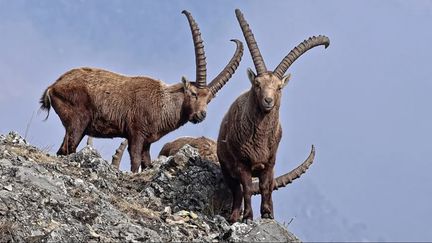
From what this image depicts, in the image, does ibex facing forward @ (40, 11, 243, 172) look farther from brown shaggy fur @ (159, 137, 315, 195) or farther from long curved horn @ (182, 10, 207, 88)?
brown shaggy fur @ (159, 137, 315, 195)

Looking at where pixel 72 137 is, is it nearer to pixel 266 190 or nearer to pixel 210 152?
pixel 210 152

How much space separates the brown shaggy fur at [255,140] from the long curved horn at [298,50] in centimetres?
10

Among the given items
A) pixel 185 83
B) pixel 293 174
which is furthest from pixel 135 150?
pixel 293 174

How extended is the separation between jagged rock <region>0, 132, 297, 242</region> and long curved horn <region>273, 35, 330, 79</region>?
1970mm

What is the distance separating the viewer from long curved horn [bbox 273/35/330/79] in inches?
535

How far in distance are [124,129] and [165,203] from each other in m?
4.81

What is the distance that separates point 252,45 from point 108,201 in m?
3.58

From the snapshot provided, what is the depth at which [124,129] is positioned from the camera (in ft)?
58.2

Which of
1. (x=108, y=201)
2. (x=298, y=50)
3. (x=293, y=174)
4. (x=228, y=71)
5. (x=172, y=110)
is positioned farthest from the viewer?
(x=228, y=71)

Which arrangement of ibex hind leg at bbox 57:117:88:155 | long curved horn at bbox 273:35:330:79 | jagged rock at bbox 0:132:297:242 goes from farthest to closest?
ibex hind leg at bbox 57:117:88:155 → long curved horn at bbox 273:35:330:79 → jagged rock at bbox 0:132:297:242

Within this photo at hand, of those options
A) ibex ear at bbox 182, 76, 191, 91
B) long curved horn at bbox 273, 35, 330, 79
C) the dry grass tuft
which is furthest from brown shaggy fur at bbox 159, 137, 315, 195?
the dry grass tuft

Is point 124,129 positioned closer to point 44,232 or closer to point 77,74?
point 77,74

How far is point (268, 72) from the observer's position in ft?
43.9

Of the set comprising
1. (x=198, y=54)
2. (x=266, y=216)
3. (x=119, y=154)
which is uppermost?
(x=198, y=54)
